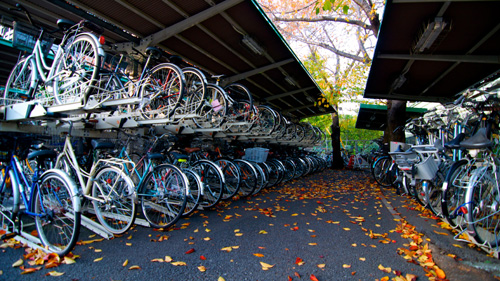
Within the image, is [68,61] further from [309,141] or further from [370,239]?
[309,141]

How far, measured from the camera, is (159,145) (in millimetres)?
4172

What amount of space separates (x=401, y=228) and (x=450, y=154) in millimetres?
1543

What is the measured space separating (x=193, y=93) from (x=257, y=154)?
2568 mm

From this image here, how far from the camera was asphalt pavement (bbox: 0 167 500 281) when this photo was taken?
2430 millimetres

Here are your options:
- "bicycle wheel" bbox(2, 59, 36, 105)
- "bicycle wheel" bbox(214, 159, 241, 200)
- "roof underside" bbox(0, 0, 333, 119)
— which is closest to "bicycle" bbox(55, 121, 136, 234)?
"bicycle wheel" bbox(2, 59, 36, 105)

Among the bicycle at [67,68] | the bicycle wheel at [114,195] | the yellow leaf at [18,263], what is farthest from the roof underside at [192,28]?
the yellow leaf at [18,263]

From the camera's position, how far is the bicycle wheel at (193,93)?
4486mm

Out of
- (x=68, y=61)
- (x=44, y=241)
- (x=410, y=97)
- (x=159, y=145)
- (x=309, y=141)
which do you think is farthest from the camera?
(x=309, y=141)

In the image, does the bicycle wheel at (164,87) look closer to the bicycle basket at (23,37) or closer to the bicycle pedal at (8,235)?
the bicycle pedal at (8,235)

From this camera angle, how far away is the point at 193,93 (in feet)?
15.5

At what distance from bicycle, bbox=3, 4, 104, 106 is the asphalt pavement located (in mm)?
Answer: 1714

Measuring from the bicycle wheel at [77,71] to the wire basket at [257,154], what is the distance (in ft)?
14.0

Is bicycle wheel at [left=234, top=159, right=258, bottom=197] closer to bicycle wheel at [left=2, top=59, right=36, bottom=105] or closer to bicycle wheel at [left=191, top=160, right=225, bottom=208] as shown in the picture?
bicycle wheel at [left=191, top=160, right=225, bottom=208]

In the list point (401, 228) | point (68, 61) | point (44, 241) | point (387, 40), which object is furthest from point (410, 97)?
point (44, 241)
